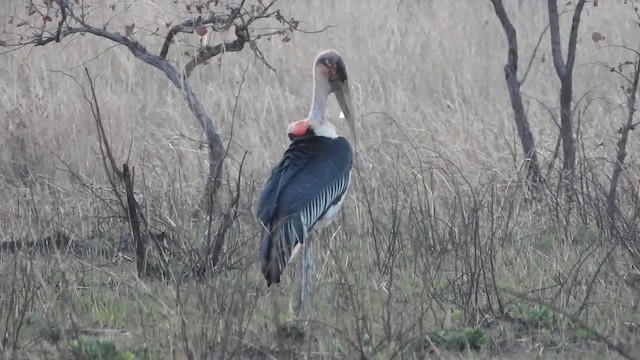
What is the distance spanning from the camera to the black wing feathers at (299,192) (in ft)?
15.9

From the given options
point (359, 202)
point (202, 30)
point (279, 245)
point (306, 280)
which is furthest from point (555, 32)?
point (279, 245)

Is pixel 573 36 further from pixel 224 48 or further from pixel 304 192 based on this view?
pixel 304 192

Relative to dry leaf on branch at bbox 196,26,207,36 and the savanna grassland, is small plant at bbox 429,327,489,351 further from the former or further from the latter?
dry leaf on branch at bbox 196,26,207,36

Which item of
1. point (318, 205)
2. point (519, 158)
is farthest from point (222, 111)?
point (318, 205)

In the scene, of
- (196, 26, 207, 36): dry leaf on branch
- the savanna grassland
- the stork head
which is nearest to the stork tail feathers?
the savanna grassland

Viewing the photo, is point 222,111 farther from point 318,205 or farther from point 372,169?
point 318,205

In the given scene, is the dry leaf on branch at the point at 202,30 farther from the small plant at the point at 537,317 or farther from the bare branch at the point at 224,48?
the small plant at the point at 537,317

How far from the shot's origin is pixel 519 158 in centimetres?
740

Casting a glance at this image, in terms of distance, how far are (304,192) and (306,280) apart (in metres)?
0.36

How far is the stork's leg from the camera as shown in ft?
15.7

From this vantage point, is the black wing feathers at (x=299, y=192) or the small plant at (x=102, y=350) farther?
the black wing feathers at (x=299, y=192)

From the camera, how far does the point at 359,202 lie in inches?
266

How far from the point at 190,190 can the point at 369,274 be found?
7.05ft

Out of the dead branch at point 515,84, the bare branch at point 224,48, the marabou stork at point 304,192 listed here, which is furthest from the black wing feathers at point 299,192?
the dead branch at point 515,84
